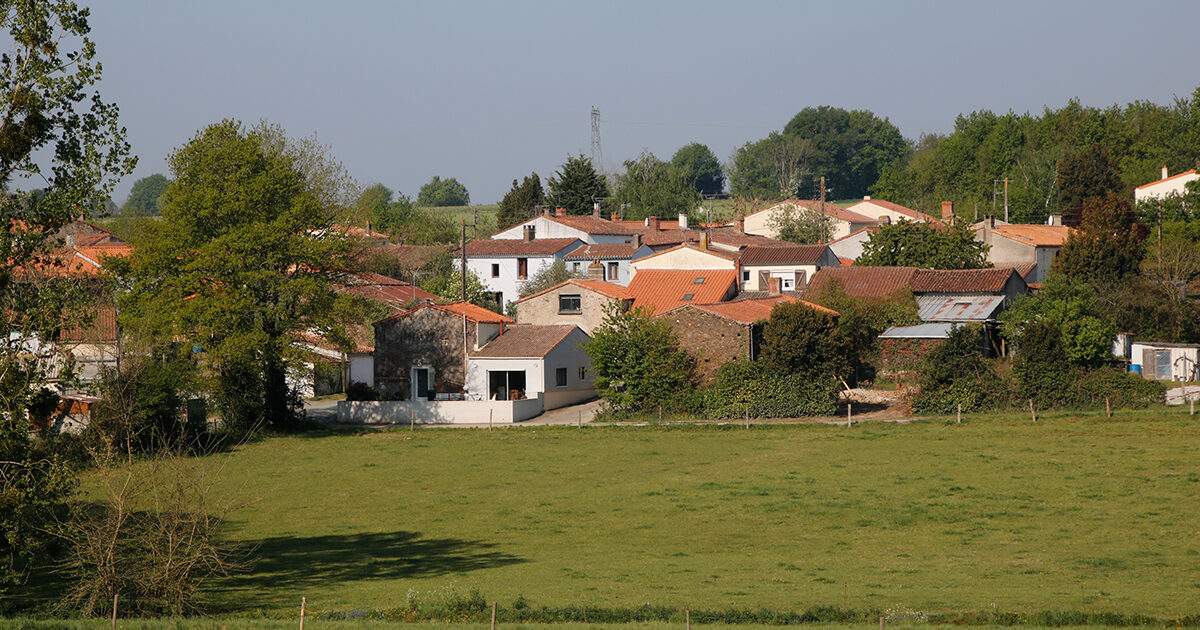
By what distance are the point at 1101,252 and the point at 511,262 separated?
38177 mm

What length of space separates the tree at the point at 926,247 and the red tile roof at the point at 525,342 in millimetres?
24954

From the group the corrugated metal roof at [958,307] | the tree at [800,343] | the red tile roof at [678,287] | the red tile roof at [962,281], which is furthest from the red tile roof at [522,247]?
the tree at [800,343]

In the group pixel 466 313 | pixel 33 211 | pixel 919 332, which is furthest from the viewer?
pixel 919 332

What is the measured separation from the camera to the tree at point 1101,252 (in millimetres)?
66062

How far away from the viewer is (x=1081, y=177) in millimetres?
101062

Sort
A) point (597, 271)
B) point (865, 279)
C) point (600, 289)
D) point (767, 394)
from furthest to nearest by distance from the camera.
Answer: point (597, 271) < point (865, 279) < point (600, 289) < point (767, 394)

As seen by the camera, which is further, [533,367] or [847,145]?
[847,145]

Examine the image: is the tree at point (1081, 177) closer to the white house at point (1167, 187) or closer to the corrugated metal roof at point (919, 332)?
the white house at point (1167, 187)

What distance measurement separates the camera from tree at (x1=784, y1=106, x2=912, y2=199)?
17925cm

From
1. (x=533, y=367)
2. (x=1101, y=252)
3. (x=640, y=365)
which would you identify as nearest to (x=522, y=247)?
(x=533, y=367)

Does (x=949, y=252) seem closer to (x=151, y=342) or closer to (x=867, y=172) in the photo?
(x=151, y=342)

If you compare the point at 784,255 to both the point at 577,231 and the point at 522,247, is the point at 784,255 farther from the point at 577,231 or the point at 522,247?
the point at 577,231

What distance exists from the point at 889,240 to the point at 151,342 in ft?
145

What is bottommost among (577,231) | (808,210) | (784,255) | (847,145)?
(784,255)
